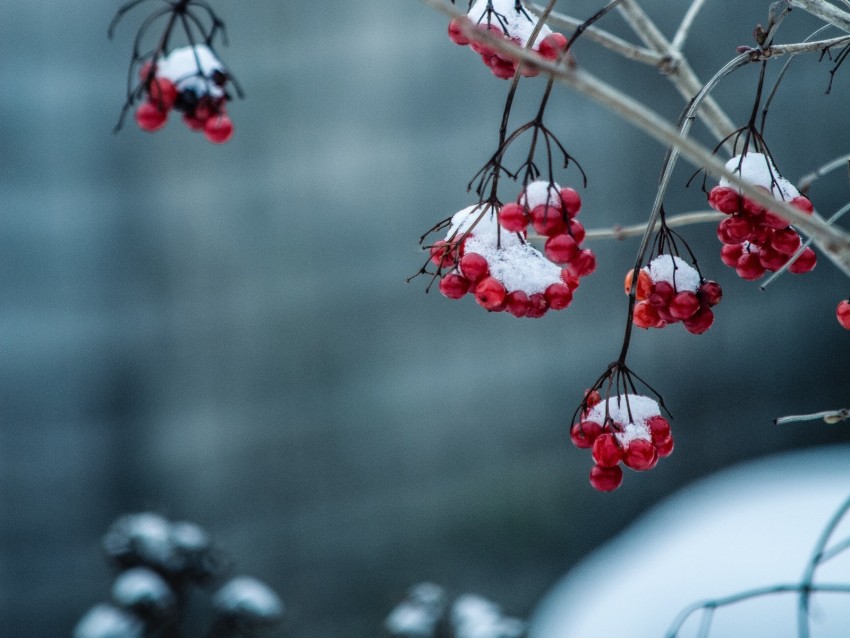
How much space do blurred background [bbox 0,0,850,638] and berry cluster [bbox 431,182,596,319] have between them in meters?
2.74

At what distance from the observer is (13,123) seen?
3240 mm

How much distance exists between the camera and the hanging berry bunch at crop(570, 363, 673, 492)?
86cm

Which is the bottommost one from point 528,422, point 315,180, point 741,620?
point 741,620

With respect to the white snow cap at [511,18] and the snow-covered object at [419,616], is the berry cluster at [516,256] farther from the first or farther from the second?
the snow-covered object at [419,616]

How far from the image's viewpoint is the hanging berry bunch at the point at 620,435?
86 cm

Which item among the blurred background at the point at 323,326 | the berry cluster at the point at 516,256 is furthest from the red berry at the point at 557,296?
the blurred background at the point at 323,326

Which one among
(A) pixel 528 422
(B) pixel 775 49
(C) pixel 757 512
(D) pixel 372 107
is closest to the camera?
(B) pixel 775 49

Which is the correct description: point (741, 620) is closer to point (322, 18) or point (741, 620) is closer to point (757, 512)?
point (757, 512)

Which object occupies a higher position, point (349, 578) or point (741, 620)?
point (349, 578)

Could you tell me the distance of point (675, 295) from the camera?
0.91 m

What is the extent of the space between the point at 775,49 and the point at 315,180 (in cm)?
289

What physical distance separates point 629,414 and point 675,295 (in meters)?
0.14

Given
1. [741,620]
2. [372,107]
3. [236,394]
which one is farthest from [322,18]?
[741,620]

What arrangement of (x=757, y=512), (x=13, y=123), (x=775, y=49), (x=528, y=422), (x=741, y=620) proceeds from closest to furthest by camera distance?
(x=775, y=49) < (x=741, y=620) < (x=757, y=512) < (x=13, y=123) < (x=528, y=422)
